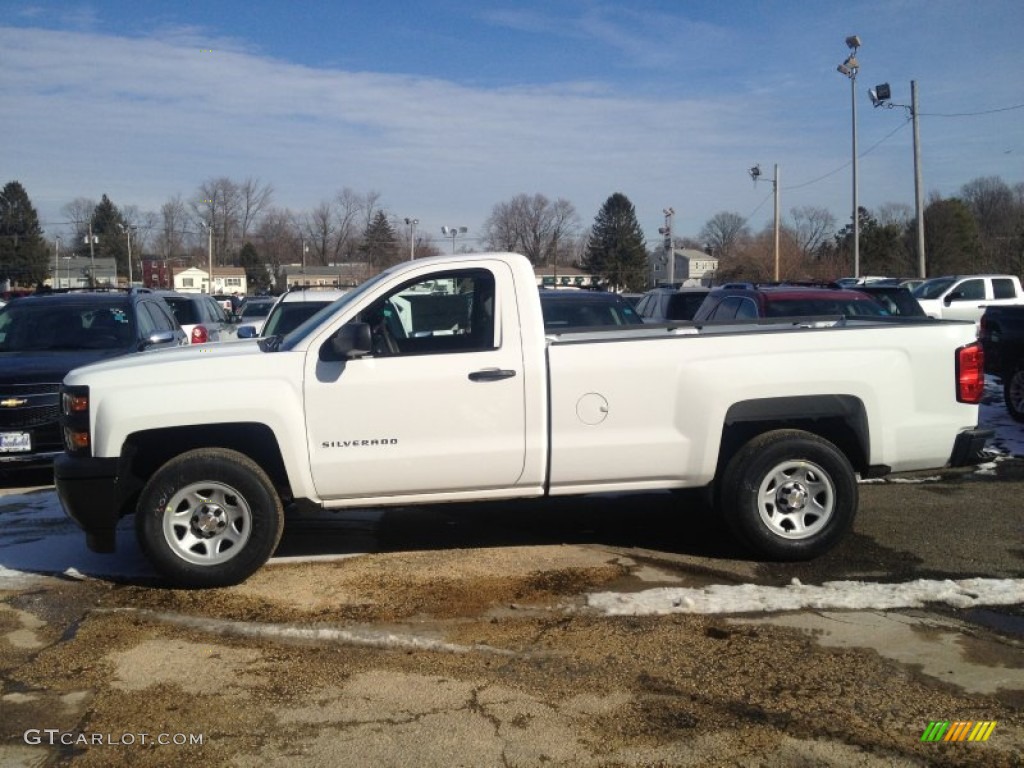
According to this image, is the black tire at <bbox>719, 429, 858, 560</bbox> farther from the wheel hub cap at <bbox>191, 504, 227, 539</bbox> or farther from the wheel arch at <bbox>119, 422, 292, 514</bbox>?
the wheel hub cap at <bbox>191, 504, 227, 539</bbox>

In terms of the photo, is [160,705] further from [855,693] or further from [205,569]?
[855,693]

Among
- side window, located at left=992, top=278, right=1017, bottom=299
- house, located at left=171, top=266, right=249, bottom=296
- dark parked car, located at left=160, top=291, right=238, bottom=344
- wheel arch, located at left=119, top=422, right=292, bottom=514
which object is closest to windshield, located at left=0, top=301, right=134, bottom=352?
wheel arch, located at left=119, top=422, right=292, bottom=514

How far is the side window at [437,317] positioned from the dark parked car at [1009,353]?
8.35 metres

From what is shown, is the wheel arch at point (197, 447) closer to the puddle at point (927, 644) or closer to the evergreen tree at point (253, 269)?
the puddle at point (927, 644)

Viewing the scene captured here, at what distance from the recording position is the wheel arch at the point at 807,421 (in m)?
5.81

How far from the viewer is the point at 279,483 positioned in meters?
5.71

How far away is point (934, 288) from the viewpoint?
910 inches

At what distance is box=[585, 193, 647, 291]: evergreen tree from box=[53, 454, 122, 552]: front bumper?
2956 inches

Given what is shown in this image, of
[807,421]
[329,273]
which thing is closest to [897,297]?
[807,421]

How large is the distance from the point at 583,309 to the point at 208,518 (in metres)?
6.60

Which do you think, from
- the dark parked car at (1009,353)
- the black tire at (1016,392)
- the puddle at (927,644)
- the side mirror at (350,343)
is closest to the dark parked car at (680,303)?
the dark parked car at (1009,353)

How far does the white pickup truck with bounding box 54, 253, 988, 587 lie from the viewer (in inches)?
215

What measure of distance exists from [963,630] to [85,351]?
8.17m

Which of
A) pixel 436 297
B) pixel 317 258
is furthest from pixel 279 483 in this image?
pixel 317 258
